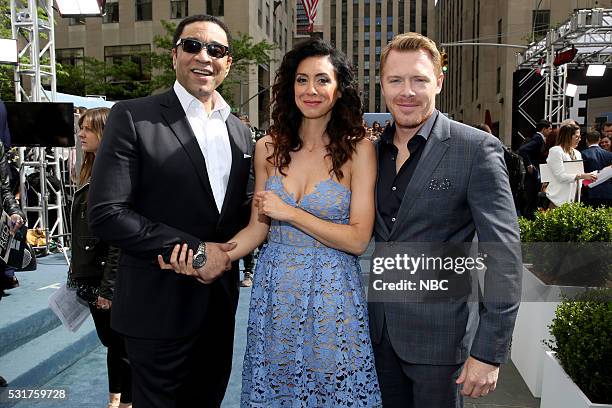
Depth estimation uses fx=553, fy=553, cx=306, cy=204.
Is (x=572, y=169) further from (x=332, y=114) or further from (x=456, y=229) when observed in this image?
(x=456, y=229)

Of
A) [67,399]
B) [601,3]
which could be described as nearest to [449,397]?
[67,399]

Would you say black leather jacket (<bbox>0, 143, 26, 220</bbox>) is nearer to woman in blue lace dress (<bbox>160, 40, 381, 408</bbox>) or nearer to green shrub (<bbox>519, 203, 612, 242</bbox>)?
woman in blue lace dress (<bbox>160, 40, 381, 408</bbox>)

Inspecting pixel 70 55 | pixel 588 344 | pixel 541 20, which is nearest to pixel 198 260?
pixel 588 344

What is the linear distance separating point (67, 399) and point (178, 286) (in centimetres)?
242

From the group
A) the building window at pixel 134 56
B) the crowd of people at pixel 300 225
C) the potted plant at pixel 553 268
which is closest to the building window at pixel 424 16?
the building window at pixel 134 56

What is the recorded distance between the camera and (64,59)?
1422 inches

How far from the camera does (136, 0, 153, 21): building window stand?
115ft

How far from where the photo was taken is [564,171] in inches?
343

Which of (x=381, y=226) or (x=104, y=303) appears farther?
(x=104, y=303)

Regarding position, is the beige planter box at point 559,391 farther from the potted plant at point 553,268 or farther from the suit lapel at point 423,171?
the suit lapel at point 423,171

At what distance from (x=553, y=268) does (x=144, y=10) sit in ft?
117

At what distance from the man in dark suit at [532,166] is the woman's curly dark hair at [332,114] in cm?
968

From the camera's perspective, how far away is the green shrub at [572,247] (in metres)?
4.31

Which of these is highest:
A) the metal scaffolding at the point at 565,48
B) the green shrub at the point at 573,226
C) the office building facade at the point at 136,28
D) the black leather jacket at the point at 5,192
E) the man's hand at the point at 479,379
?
the office building facade at the point at 136,28
